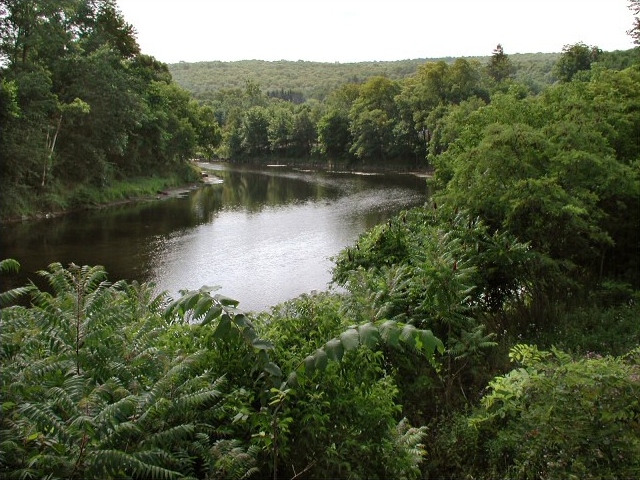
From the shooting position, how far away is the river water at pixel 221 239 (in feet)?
64.8

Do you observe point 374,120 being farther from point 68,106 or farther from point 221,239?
point 221,239

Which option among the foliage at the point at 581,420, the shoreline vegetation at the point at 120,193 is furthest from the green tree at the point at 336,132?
the foliage at the point at 581,420

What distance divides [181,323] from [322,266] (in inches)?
659

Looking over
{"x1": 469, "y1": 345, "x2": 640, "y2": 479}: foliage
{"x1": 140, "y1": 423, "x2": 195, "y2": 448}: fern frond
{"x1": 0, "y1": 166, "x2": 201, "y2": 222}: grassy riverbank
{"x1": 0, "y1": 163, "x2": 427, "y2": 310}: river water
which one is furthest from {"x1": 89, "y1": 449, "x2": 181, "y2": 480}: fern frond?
{"x1": 0, "y1": 166, "x2": 201, "y2": 222}: grassy riverbank

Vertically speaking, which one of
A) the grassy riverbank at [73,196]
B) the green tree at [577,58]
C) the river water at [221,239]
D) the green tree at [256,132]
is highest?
the green tree at [577,58]

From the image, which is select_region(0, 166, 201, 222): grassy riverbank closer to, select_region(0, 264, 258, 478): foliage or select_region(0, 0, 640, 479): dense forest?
select_region(0, 0, 640, 479): dense forest

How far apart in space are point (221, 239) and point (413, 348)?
22510mm

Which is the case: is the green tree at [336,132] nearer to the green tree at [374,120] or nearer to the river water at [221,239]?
the green tree at [374,120]

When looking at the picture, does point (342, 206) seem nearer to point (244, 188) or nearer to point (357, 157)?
point (244, 188)

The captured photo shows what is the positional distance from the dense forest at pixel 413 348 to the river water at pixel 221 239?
625 cm

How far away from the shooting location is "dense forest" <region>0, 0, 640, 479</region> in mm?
3234

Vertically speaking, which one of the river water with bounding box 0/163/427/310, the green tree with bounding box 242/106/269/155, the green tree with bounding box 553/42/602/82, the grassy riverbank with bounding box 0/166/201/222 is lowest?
the river water with bounding box 0/163/427/310

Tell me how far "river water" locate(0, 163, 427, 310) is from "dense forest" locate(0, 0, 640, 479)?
246 inches

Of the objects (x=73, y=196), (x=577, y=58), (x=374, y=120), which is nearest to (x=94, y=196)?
(x=73, y=196)
